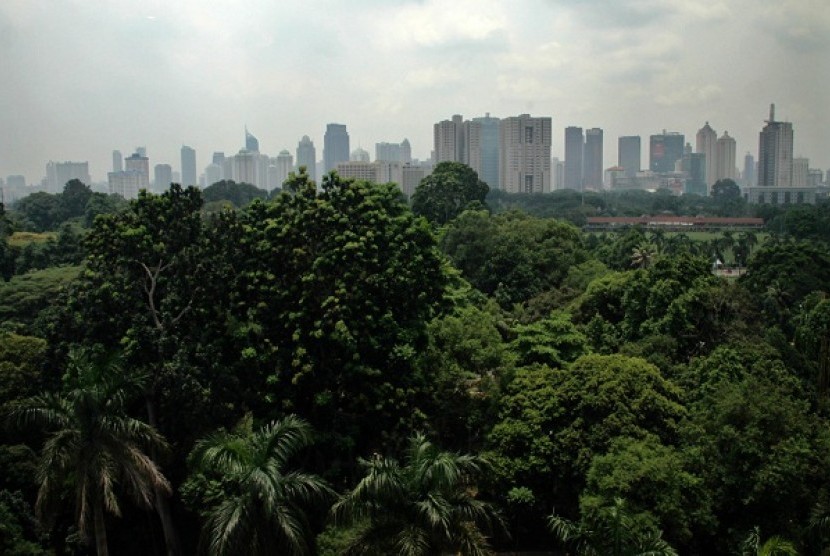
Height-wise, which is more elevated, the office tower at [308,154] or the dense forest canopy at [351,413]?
the office tower at [308,154]

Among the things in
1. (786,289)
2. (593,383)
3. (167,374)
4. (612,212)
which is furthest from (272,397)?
(612,212)

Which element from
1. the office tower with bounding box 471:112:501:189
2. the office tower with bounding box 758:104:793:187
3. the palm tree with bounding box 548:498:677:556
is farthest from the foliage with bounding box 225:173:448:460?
the office tower with bounding box 758:104:793:187

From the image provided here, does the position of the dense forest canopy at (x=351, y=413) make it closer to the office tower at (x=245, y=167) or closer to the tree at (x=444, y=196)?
A: the tree at (x=444, y=196)

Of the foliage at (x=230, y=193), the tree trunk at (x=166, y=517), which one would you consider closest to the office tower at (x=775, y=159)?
the foliage at (x=230, y=193)

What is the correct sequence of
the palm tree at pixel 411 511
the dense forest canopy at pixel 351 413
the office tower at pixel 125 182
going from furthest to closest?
the office tower at pixel 125 182
the dense forest canopy at pixel 351 413
the palm tree at pixel 411 511

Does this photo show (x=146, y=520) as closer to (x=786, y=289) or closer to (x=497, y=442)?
(x=497, y=442)

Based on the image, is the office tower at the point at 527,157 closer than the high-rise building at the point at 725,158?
Yes

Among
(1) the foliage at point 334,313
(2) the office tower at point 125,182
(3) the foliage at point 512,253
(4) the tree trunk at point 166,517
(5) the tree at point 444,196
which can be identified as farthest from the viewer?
(2) the office tower at point 125,182
